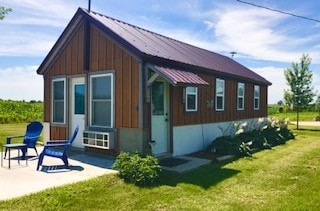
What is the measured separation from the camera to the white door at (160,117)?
874cm

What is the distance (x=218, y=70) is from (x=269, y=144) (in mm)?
3631

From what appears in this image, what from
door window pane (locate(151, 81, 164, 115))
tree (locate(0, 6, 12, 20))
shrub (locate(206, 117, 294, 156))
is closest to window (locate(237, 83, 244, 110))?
shrub (locate(206, 117, 294, 156))

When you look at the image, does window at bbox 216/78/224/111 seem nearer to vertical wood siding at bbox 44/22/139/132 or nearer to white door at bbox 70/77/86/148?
vertical wood siding at bbox 44/22/139/132

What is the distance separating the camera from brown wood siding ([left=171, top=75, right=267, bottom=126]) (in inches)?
378

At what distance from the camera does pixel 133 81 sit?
8.45 m

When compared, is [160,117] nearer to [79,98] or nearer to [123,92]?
[123,92]

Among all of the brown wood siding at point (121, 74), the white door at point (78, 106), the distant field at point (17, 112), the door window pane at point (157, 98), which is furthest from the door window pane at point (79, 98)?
the distant field at point (17, 112)

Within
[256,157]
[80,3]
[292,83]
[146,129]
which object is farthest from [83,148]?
[292,83]

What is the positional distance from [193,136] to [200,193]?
4495mm

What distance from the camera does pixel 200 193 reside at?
5.94m

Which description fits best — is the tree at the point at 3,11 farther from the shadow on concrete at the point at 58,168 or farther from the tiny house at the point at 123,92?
the shadow on concrete at the point at 58,168

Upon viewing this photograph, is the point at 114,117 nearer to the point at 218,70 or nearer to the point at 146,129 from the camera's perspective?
the point at 146,129

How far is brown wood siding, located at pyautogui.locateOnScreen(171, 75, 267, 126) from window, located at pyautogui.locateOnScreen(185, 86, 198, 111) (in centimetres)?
20

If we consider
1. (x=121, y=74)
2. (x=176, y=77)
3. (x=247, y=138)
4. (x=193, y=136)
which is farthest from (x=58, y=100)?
(x=247, y=138)
